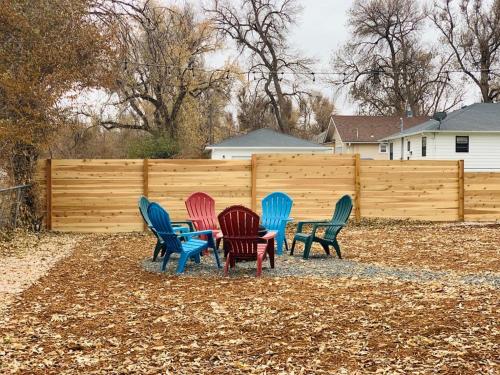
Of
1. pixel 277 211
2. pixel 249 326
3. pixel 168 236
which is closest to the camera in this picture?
pixel 249 326

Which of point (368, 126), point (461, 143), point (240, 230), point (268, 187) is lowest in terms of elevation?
point (240, 230)

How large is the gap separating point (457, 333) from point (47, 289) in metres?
4.30

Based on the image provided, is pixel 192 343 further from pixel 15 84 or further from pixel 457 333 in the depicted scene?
pixel 15 84

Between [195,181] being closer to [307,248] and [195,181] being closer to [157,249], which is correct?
[157,249]

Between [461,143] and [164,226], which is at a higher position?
[461,143]

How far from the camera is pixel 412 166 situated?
13055mm

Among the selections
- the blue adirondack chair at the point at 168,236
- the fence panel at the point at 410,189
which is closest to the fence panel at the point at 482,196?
the fence panel at the point at 410,189

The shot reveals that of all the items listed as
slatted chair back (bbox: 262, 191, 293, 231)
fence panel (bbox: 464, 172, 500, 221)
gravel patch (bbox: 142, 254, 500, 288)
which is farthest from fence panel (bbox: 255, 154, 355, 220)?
gravel patch (bbox: 142, 254, 500, 288)

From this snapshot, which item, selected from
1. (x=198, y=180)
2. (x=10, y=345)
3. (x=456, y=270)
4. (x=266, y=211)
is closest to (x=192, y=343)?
(x=10, y=345)

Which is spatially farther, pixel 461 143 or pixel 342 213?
pixel 461 143

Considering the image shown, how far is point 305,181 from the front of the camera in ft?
41.8

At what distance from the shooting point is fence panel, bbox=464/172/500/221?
1338cm

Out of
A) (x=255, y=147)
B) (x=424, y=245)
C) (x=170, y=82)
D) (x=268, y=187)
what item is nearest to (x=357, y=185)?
(x=268, y=187)

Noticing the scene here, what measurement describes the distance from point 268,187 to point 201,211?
364 centimetres
